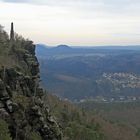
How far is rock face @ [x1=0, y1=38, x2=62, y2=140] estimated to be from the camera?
5775cm

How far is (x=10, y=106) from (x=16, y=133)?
12.3 feet

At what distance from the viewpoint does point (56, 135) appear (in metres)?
65.1

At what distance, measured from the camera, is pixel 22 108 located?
6003 cm

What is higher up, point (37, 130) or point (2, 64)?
point (2, 64)

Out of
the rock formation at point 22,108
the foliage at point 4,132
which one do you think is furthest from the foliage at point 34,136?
the foliage at point 4,132

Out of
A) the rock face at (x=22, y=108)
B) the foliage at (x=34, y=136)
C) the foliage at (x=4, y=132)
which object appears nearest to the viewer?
the foliage at (x=4, y=132)

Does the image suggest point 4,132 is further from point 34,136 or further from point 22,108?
point 22,108

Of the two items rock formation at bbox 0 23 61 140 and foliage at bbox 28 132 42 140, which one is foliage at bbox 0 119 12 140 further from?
foliage at bbox 28 132 42 140

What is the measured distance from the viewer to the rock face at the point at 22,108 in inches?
2274

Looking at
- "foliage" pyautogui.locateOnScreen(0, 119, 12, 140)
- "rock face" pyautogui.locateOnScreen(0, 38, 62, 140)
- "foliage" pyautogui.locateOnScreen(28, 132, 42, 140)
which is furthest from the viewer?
"foliage" pyautogui.locateOnScreen(28, 132, 42, 140)

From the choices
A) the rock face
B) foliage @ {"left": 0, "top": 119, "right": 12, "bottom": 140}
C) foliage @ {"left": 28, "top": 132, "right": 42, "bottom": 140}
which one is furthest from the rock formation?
foliage @ {"left": 0, "top": 119, "right": 12, "bottom": 140}

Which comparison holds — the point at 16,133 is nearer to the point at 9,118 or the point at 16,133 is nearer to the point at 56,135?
the point at 9,118

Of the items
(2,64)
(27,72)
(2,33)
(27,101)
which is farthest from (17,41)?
(27,101)

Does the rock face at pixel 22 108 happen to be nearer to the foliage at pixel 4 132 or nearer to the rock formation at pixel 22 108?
the rock formation at pixel 22 108
